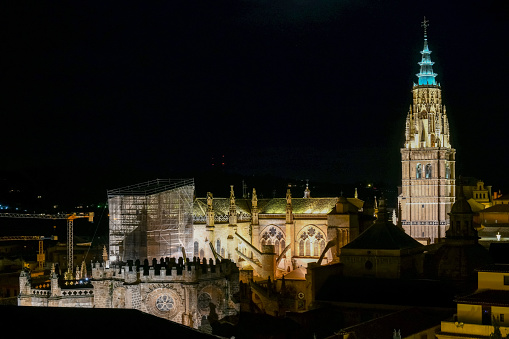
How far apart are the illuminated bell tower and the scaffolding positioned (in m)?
37.7

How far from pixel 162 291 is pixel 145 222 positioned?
16.5 m

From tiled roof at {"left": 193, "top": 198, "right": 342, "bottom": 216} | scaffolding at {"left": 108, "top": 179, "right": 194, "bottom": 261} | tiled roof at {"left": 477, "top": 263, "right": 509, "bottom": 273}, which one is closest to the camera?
tiled roof at {"left": 477, "top": 263, "right": 509, "bottom": 273}

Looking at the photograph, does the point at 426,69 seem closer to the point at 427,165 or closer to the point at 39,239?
the point at 427,165

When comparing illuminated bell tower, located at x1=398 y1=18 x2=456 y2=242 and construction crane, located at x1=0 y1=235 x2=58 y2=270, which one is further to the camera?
illuminated bell tower, located at x1=398 y1=18 x2=456 y2=242

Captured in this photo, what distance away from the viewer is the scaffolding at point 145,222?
201 ft

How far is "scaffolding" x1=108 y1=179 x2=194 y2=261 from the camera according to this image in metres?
61.2

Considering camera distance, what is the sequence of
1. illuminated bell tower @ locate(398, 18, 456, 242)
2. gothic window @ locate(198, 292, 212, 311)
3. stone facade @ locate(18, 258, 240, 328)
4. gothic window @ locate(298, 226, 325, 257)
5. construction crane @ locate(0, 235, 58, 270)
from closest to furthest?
1. stone facade @ locate(18, 258, 240, 328)
2. gothic window @ locate(198, 292, 212, 311)
3. gothic window @ locate(298, 226, 325, 257)
4. construction crane @ locate(0, 235, 58, 270)
5. illuminated bell tower @ locate(398, 18, 456, 242)

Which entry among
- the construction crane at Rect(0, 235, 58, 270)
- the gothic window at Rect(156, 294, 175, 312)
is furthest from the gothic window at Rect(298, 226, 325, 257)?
the construction crane at Rect(0, 235, 58, 270)

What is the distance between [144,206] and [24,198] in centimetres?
8393

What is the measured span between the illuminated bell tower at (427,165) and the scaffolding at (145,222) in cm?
3772

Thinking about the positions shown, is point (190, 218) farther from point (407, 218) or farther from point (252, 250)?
point (407, 218)

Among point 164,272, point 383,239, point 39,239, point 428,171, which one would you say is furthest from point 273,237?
point 39,239

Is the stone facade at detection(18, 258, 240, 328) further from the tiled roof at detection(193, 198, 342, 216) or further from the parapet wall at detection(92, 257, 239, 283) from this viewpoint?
the tiled roof at detection(193, 198, 342, 216)

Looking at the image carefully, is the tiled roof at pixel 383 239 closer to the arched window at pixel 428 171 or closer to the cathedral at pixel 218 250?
the cathedral at pixel 218 250
